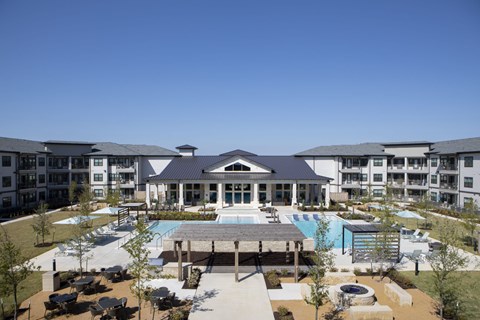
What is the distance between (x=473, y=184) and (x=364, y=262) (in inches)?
1212

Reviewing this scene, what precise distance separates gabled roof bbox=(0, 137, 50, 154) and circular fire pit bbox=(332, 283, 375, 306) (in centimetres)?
4622

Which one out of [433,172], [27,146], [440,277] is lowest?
[440,277]

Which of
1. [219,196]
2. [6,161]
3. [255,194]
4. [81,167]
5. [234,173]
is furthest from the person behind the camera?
[81,167]

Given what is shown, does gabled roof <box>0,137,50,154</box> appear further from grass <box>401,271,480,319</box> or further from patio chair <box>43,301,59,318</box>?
grass <box>401,271,480,319</box>

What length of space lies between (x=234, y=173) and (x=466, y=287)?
35.7 metres

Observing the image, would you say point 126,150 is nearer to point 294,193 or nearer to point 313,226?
point 294,193

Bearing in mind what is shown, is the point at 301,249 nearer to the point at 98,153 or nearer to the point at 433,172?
the point at 433,172

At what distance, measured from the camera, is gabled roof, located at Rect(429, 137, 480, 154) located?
45.6 metres

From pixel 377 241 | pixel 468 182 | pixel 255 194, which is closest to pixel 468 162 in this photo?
pixel 468 182

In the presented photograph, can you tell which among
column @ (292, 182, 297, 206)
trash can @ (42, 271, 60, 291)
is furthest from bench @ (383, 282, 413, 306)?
column @ (292, 182, 297, 206)

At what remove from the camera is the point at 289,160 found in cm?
5906

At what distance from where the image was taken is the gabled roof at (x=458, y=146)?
4559cm

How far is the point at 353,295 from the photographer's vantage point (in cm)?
1638

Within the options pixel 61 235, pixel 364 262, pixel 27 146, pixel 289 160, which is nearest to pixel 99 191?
pixel 27 146
